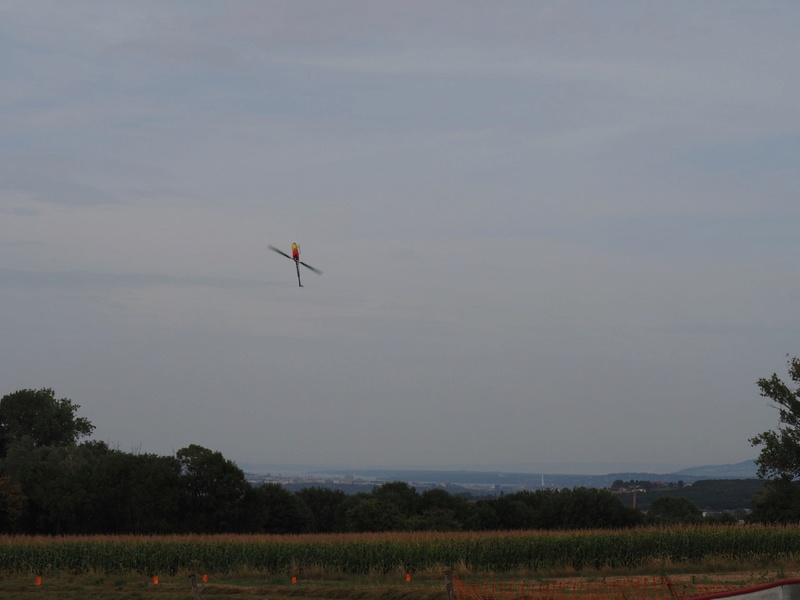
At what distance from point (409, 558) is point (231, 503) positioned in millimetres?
23210

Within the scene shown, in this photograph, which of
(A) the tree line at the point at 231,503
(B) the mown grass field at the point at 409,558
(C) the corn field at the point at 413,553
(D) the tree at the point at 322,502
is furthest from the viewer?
(D) the tree at the point at 322,502

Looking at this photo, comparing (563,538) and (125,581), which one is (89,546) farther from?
(563,538)

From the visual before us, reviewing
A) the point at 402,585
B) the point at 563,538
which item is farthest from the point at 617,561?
the point at 402,585

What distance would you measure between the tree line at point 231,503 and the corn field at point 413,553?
15.9 meters

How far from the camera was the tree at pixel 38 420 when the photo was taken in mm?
82688

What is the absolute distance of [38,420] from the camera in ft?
274

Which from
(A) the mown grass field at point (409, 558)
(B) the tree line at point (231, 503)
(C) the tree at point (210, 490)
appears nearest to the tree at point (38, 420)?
(B) the tree line at point (231, 503)

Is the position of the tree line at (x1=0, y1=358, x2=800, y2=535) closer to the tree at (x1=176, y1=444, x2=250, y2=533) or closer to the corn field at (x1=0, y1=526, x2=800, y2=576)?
the tree at (x1=176, y1=444, x2=250, y2=533)

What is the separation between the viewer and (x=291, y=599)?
28.0m

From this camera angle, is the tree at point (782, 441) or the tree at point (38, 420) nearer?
the tree at point (782, 441)

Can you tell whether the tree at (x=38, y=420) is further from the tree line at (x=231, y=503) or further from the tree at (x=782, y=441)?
the tree at (x=782, y=441)

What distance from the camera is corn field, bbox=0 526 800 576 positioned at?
1398 inches

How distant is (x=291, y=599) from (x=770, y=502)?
3352cm

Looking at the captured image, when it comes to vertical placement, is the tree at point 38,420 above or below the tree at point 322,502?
above
